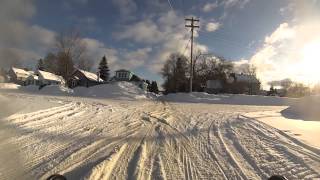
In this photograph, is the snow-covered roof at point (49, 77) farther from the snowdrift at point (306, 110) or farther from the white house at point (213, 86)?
the snowdrift at point (306, 110)

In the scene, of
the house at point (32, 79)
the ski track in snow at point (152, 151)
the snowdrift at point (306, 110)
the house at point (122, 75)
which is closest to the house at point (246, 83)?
the house at point (122, 75)

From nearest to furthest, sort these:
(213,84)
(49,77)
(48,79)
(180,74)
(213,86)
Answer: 1. (48,79)
2. (49,77)
3. (213,86)
4. (213,84)
5. (180,74)

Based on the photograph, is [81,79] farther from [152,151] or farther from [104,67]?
[152,151]

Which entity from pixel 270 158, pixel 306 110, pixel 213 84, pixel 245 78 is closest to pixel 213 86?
pixel 213 84

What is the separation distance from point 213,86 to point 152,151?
80.4m

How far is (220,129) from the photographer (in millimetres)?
11742

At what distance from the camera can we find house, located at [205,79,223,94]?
281 ft

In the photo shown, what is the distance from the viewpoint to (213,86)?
286ft

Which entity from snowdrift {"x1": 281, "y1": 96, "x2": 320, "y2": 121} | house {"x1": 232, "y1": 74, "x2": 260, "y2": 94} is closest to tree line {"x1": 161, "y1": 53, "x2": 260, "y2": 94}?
house {"x1": 232, "y1": 74, "x2": 260, "y2": 94}

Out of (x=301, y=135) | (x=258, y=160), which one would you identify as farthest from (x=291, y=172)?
(x=301, y=135)

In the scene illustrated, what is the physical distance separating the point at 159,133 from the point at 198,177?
4611 mm

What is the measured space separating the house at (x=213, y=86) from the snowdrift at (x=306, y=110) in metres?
64.0

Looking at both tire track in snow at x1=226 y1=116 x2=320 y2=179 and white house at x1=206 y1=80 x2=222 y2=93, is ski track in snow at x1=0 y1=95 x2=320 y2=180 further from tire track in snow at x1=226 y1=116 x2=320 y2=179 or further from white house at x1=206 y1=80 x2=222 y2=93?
white house at x1=206 y1=80 x2=222 y2=93

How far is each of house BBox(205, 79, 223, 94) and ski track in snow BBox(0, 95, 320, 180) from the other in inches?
2932
